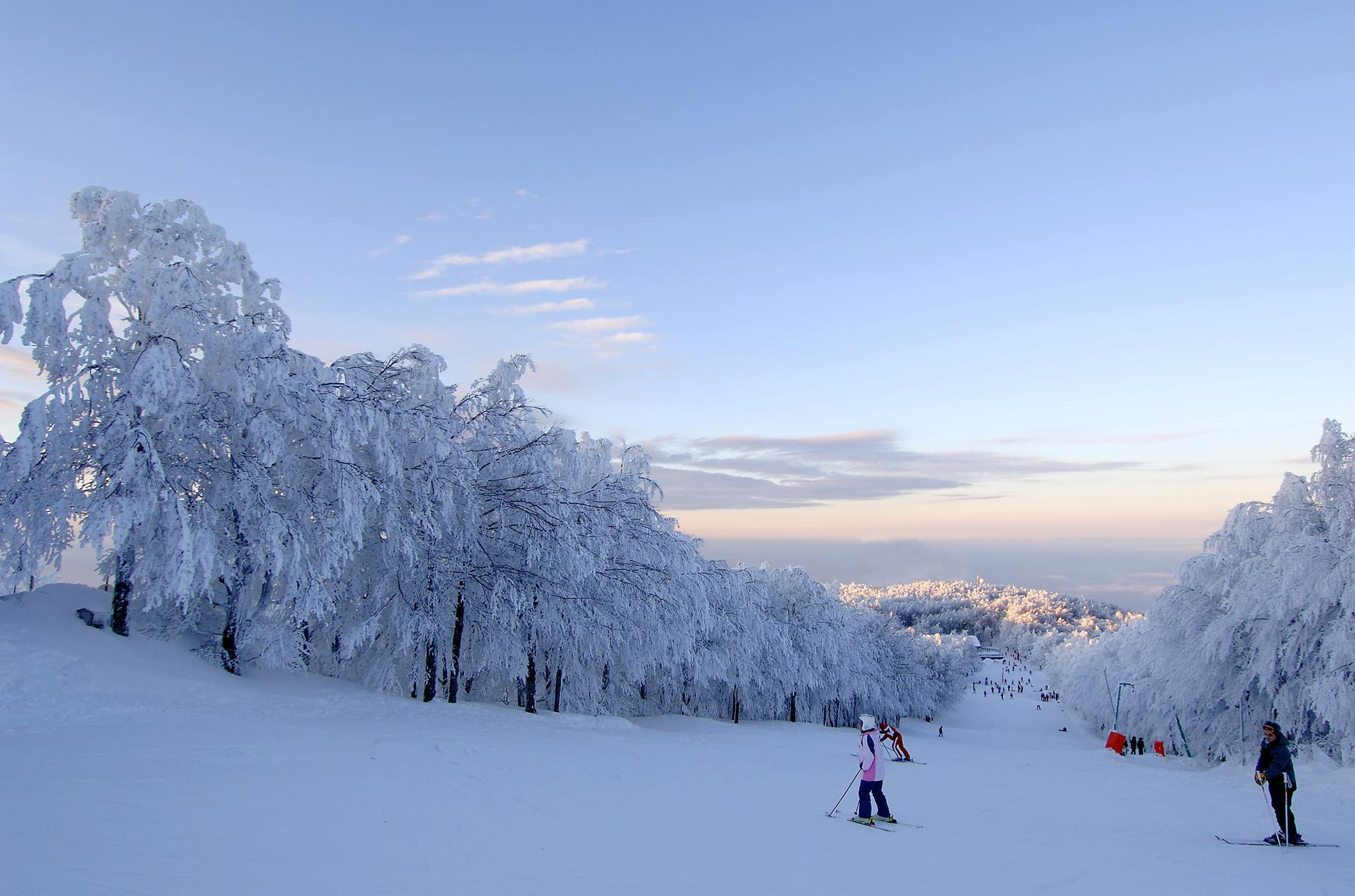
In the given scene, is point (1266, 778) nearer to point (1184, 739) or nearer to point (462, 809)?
point (462, 809)

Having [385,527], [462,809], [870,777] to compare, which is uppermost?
[385,527]

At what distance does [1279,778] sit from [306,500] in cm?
1755

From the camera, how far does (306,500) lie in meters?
15.6

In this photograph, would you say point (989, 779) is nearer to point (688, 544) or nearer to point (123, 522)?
point (688, 544)

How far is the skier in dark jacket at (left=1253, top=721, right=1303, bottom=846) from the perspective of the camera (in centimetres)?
975

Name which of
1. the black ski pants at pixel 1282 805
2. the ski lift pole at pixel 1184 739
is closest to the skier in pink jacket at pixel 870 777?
the black ski pants at pixel 1282 805

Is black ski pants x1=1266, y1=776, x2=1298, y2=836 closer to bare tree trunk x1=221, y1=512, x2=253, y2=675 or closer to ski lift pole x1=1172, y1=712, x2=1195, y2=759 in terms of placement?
ski lift pole x1=1172, y1=712, x2=1195, y2=759

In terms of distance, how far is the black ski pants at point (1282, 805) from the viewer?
9789 millimetres

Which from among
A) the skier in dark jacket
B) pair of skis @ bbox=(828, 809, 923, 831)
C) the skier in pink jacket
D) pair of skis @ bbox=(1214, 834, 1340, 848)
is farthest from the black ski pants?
the skier in pink jacket

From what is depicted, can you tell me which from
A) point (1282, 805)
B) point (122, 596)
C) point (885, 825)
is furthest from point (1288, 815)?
point (122, 596)

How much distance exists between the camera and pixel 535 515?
19375mm

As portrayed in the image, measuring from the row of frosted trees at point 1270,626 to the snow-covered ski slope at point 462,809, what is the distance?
372cm

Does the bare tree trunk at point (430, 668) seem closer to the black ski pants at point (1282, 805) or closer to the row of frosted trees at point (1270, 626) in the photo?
the black ski pants at point (1282, 805)

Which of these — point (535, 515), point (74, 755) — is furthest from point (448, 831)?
point (535, 515)
